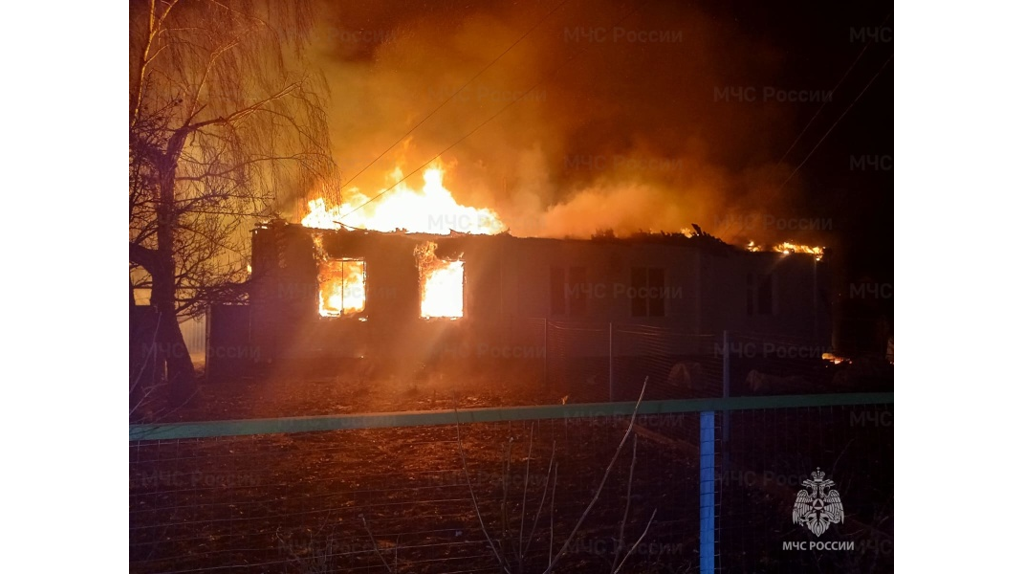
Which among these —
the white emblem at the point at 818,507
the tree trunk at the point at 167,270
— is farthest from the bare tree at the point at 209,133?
the white emblem at the point at 818,507

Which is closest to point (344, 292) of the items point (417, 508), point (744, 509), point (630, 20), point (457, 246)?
point (457, 246)

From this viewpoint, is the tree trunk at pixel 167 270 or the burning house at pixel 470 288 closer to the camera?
the tree trunk at pixel 167 270

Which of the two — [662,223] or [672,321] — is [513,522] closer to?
[662,223]

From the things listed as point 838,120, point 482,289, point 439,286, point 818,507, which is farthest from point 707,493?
point 838,120

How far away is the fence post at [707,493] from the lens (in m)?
2.57

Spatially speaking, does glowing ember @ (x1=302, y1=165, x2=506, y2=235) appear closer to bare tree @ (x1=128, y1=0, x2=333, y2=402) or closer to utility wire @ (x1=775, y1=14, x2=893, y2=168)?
bare tree @ (x1=128, y1=0, x2=333, y2=402)

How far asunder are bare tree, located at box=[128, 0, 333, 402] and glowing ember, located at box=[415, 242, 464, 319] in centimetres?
564

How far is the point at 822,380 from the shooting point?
10219 mm

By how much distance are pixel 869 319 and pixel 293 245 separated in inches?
561

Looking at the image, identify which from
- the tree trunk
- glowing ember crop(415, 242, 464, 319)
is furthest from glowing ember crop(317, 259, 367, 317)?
the tree trunk

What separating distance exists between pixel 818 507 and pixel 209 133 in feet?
19.7

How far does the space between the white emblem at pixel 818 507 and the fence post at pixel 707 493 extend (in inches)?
40.6

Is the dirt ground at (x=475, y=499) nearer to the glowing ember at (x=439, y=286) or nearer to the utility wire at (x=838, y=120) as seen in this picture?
the glowing ember at (x=439, y=286)

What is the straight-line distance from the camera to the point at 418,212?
10852 millimetres
